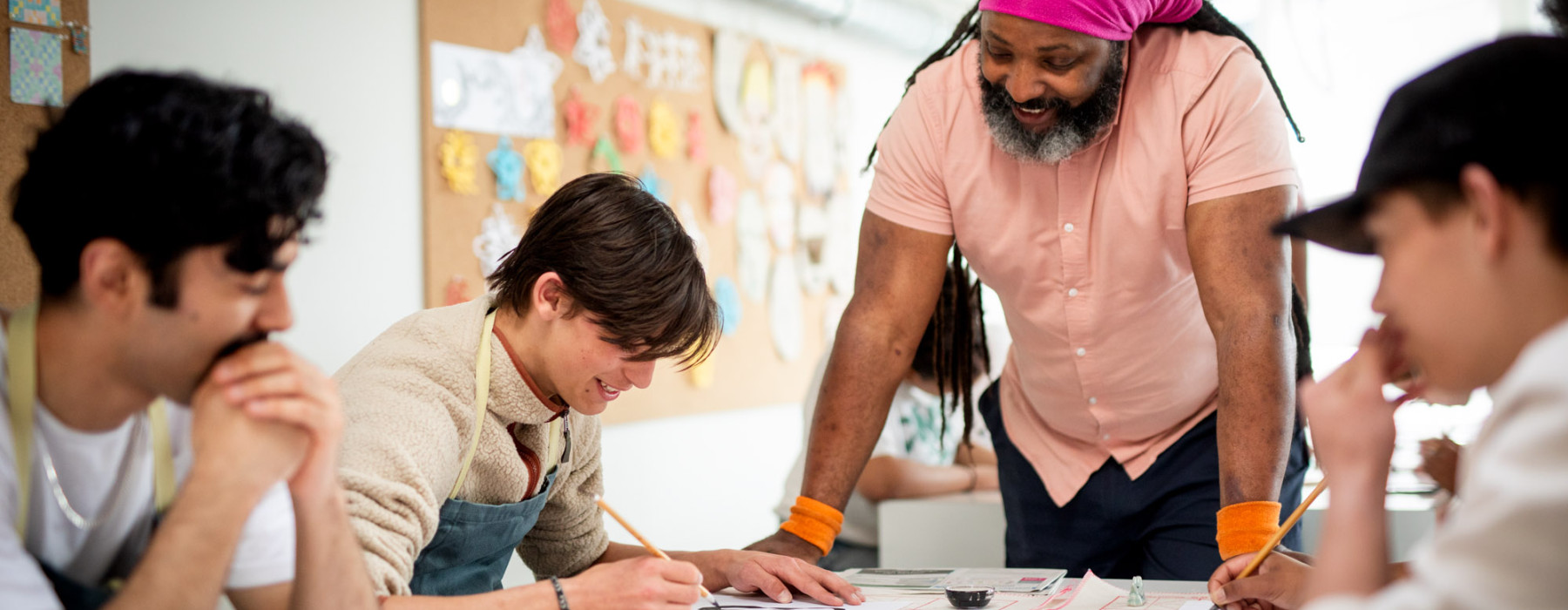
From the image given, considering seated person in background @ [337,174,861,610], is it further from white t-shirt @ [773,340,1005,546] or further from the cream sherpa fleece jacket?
white t-shirt @ [773,340,1005,546]

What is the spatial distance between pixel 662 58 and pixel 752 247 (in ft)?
2.46

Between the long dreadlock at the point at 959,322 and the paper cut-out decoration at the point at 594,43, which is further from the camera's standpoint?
the paper cut-out decoration at the point at 594,43

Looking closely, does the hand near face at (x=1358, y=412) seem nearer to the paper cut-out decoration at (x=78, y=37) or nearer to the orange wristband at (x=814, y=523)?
the orange wristband at (x=814, y=523)

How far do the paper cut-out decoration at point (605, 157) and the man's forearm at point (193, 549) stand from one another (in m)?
2.66

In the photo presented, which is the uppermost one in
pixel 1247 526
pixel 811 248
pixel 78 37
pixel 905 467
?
pixel 78 37

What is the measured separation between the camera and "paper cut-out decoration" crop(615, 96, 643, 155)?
11.8 ft

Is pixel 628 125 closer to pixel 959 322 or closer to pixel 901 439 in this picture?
pixel 901 439

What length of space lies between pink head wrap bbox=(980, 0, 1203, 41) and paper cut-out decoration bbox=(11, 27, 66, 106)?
62.8 inches

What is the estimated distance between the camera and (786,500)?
2768 millimetres

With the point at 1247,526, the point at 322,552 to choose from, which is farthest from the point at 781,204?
the point at 322,552

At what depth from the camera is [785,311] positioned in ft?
14.3

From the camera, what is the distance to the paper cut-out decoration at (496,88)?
309cm

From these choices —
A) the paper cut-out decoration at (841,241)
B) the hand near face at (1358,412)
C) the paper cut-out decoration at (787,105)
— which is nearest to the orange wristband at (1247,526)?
the hand near face at (1358,412)

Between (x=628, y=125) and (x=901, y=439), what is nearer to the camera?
→ (x=901, y=439)
